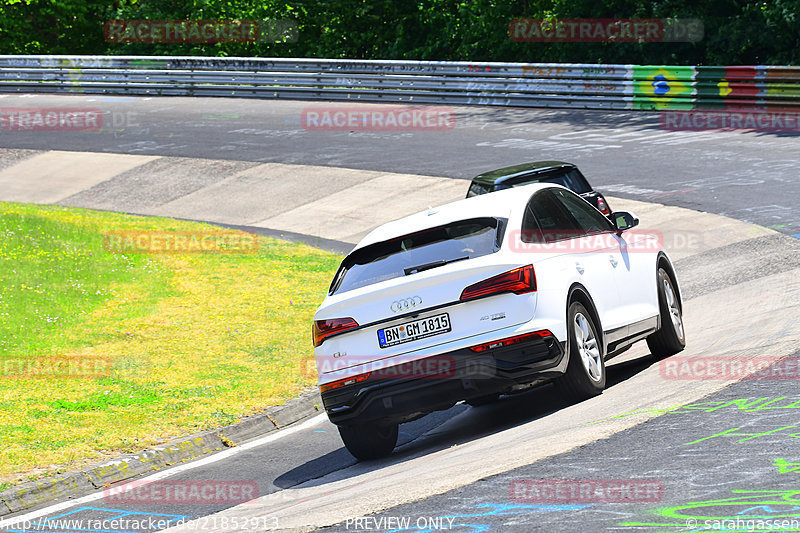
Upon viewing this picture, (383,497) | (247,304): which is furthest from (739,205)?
(383,497)

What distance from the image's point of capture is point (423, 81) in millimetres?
32562

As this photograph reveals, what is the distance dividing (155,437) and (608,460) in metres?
4.28

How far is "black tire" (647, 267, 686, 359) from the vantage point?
1009 cm

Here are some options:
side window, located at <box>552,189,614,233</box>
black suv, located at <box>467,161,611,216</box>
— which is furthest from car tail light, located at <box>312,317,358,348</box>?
black suv, located at <box>467,161,611,216</box>

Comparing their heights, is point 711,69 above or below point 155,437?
above

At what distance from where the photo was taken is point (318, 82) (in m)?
34.4

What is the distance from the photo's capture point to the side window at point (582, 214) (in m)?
9.36

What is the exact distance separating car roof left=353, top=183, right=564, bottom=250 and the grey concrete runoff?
2.19 metres

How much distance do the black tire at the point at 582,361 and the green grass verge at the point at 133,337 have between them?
322 cm

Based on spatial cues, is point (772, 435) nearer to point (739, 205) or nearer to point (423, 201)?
point (739, 205)

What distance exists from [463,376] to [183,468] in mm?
2473
